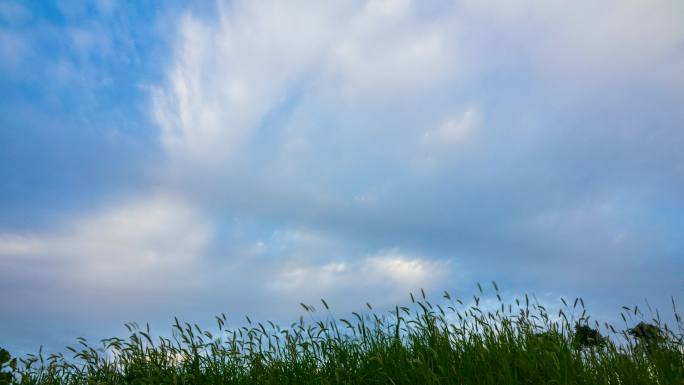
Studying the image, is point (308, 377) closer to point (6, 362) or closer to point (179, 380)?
point (179, 380)

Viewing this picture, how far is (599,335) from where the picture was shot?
816cm

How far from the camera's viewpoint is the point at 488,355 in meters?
7.20

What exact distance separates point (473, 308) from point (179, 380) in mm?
4499

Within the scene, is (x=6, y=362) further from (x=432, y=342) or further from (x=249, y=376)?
(x=432, y=342)

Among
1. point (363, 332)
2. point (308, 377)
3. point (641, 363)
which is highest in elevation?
point (363, 332)

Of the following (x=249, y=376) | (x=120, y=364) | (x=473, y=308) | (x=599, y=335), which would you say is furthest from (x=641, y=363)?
(x=120, y=364)

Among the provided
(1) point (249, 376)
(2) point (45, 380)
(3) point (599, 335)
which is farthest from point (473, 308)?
(2) point (45, 380)

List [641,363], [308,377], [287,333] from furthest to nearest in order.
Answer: [287,333], [308,377], [641,363]

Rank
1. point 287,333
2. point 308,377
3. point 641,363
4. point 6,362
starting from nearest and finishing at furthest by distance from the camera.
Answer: point 641,363 → point 308,377 → point 287,333 → point 6,362

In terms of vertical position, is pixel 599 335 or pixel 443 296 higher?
pixel 443 296

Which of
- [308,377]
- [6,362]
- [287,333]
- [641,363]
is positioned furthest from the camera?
[6,362]

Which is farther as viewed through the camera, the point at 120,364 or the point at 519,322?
the point at 120,364

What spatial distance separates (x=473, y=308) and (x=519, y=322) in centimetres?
70

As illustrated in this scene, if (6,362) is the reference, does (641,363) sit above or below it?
below
